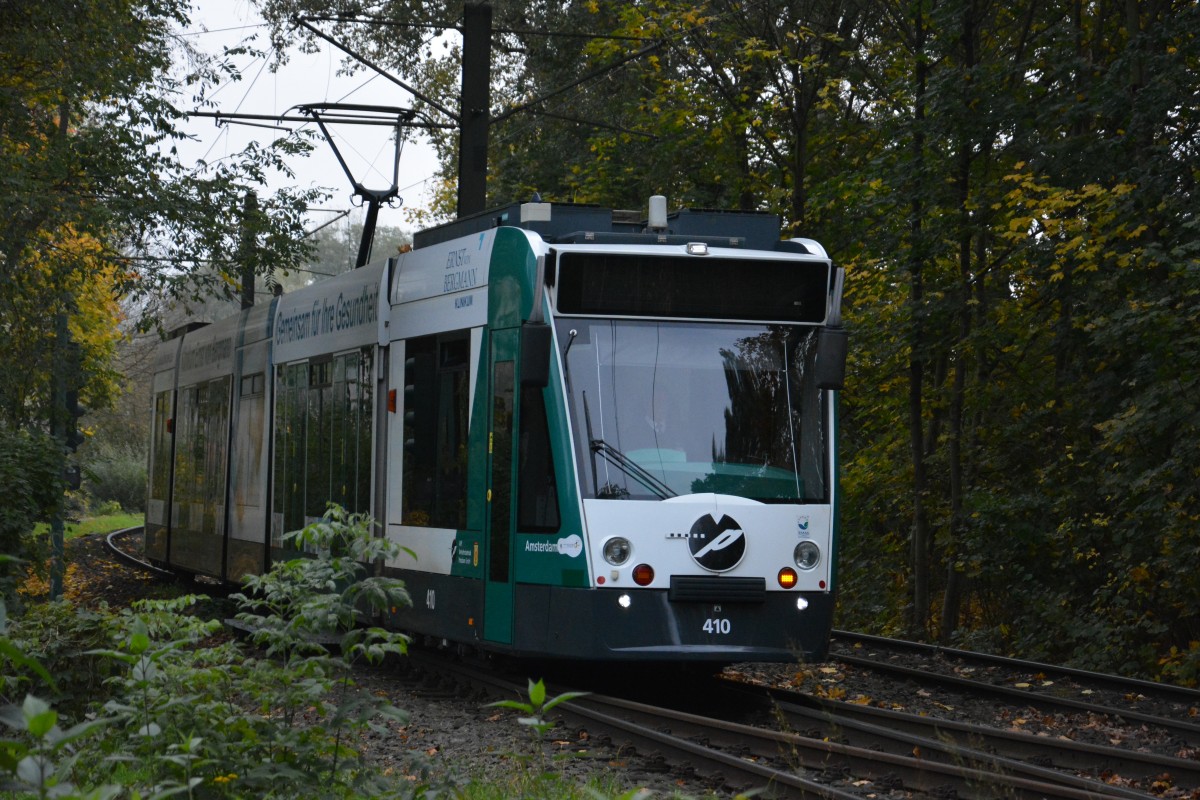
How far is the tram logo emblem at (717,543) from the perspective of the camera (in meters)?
9.67

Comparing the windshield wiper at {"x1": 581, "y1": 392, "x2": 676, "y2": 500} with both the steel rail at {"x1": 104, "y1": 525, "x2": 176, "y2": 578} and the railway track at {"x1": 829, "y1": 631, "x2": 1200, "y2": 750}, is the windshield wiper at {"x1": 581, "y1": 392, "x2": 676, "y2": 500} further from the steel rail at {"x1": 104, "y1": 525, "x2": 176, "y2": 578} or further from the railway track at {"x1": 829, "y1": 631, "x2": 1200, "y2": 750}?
the steel rail at {"x1": 104, "y1": 525, "x2": 176, "y2": 578}

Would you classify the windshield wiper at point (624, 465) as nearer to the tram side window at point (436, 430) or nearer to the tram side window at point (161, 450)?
the tram side window at point (436, 430)

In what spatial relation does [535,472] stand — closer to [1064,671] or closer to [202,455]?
[1064,671]

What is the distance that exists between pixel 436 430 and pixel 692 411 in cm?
235

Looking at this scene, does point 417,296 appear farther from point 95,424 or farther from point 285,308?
point 95,424

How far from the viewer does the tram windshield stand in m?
9.76

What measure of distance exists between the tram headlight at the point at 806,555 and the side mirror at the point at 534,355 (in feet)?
6.49

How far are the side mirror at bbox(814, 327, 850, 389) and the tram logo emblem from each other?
1.23 m

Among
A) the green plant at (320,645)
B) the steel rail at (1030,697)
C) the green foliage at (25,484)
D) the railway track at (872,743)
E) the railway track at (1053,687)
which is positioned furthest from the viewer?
the green foliage at (25,484)

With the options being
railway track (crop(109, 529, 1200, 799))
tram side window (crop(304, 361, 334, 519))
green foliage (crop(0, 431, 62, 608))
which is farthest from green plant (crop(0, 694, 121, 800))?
green foliage (crop(0, 431, 62, 608))

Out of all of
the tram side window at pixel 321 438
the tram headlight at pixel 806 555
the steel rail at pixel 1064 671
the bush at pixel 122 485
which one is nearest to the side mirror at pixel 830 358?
the tram headlight at pixel 806 555

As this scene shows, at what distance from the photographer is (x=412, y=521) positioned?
1173cm

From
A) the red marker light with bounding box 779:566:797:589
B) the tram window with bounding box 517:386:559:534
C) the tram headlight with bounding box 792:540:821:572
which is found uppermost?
the tram window with bounding box 517:386:559:534

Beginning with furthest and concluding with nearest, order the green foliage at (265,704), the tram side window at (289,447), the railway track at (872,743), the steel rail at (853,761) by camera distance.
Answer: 1. the tram side window at (289,447)
2. the railway track at (872,743)
3. the steel rail at (853,761)
4. the green foliage at (265,704)
